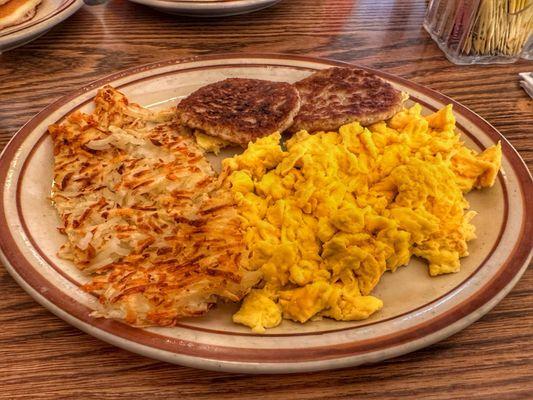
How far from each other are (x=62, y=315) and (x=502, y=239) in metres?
1.47

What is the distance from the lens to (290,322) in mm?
1504

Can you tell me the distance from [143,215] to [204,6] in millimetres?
1804

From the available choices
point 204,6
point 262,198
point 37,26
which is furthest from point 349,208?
point 37,26

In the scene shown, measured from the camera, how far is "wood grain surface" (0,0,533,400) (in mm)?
1389

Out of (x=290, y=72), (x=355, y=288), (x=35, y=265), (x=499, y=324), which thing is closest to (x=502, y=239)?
(x=499, y=324)

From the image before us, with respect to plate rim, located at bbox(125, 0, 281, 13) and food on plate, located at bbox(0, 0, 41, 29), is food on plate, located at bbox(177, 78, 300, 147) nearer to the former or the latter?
plate rim, located at bbox(125, 0, 281, 13)

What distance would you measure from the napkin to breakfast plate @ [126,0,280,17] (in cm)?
161

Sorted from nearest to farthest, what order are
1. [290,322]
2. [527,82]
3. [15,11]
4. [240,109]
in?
[290,322], [240,109], [527,82], [15,11]

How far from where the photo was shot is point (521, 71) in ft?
9.53

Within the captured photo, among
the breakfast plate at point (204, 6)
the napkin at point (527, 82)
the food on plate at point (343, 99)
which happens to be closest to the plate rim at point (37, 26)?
the breakfast plate at point (204, 6)

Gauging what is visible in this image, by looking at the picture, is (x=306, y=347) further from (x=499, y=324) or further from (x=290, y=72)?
(x=290, y=72)

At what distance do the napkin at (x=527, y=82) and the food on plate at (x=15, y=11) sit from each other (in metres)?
3.03

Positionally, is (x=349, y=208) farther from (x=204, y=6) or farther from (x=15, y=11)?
(x=15, y=11)

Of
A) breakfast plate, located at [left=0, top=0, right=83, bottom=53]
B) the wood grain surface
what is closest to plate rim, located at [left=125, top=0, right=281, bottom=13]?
the wood grain surface
